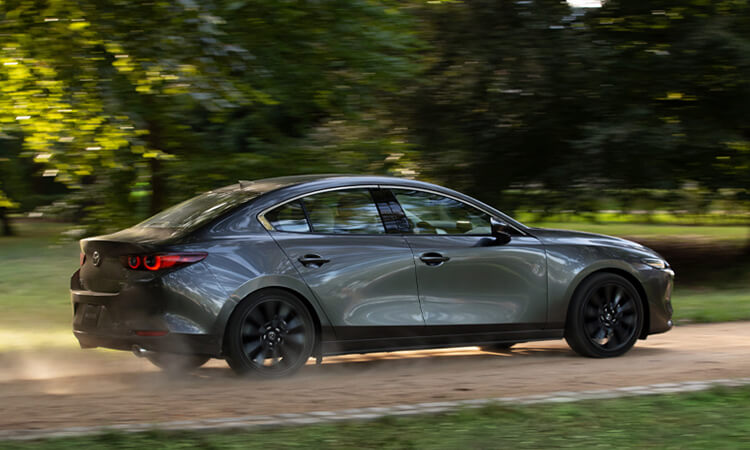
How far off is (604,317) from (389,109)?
23.6 ft

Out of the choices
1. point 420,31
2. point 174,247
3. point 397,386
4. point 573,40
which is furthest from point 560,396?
point 573,40

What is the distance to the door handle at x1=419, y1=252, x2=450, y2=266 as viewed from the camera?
25.7 feet

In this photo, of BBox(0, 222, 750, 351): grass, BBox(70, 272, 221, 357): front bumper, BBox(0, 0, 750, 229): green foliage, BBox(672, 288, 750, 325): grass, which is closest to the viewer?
BBox(70, 272, 221, 357): front bumper

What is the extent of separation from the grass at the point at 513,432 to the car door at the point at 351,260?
6.13ft

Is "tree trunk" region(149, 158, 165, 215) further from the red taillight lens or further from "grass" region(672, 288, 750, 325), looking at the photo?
"grass" region(672, 288, 750, 325)

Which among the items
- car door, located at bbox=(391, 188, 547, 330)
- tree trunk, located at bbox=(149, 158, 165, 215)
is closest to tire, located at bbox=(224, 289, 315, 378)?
car door, located at bbox=(391, 188, 547, 330)

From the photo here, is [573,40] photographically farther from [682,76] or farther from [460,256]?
[460,256]

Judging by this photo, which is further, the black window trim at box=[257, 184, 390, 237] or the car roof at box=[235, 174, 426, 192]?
the car roof at box=[235, 174, 426, 192]

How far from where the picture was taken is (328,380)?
7.48 metres

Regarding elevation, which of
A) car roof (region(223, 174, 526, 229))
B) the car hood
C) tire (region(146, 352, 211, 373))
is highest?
Answer: car roof (region(223, 174, 526, 229))

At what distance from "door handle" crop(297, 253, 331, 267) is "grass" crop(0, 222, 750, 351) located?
4.05 metres

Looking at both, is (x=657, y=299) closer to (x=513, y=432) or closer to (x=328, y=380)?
(x=328, y=380)

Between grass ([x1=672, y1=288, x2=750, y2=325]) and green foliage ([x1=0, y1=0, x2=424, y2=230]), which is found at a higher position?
green foliage ([x1=0, y1=0, x2=424, y2=230])

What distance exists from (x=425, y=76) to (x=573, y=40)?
2.38 m
